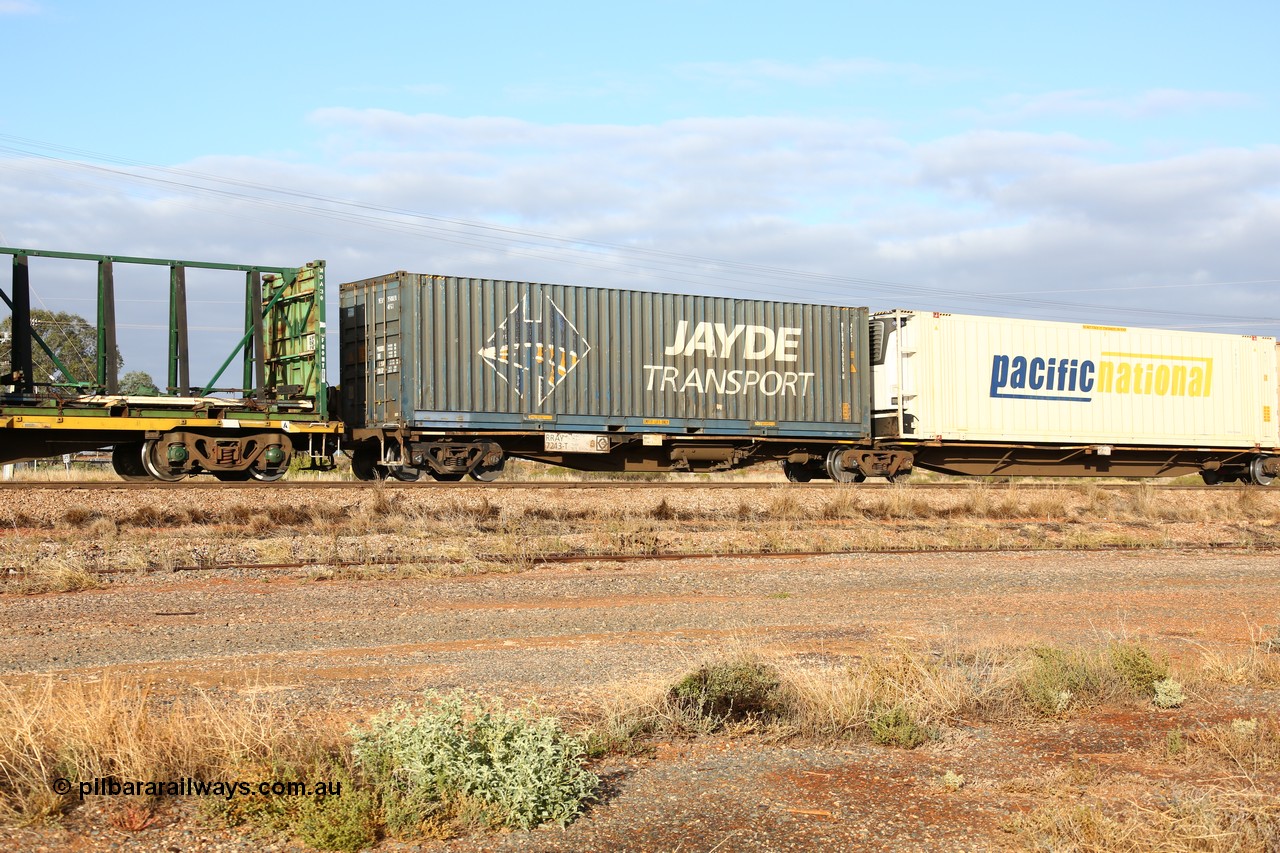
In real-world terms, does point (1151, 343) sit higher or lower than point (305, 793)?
higher

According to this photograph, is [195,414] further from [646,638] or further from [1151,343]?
[1151,343]

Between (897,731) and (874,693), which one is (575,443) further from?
(897,731)

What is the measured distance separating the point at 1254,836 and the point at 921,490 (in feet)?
56.2

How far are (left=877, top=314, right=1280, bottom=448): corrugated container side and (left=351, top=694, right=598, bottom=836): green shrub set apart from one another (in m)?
19.1

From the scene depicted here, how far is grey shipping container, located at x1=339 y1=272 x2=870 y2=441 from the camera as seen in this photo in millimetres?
19250

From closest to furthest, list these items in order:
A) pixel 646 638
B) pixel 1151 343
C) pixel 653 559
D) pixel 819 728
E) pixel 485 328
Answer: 1. pixel 819 728
2. pixel 646 638
3. pixel 653 559
4. pixel 485 328
5. pixel 1151 343

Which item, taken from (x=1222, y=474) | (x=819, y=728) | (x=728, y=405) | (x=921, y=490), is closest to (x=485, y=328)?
(x=728, y=405)

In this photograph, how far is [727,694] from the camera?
252 inches

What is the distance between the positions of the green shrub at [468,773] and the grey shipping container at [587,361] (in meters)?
14.5

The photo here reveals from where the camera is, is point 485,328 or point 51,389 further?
point 485,328

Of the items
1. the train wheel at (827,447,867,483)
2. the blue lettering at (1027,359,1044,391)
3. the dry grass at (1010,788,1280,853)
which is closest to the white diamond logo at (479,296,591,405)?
the train wheel at (827,447,867,483)

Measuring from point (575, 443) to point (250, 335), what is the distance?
229 inches

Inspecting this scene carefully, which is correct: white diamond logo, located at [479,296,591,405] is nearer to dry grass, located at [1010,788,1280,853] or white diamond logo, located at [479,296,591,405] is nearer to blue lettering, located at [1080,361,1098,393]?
blue lettering, located at [1080,361,1098,393]

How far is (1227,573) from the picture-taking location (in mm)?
14672
